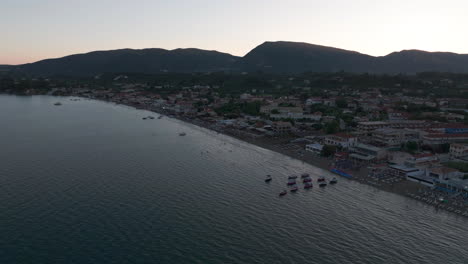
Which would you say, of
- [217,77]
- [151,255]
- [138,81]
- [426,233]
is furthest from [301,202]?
[138,81]

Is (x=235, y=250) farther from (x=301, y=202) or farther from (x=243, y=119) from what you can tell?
(x=243, y=119)

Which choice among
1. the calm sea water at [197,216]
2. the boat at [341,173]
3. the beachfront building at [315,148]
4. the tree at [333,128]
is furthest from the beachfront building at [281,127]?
the boat at [341,173]

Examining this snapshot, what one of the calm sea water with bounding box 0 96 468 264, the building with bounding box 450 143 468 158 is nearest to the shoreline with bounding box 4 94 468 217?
the calm sea water with bounding box 0 96 468 264

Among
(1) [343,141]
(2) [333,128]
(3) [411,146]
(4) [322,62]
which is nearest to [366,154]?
(1) [343,141]

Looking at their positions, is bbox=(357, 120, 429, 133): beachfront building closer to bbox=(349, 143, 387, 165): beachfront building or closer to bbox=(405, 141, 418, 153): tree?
bbox=(405, 141, 418, 153): tree

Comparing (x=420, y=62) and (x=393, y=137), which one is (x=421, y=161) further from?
(x=420, y=62)

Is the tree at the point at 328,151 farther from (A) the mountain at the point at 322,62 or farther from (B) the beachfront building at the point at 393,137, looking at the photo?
(A) the mountain at the point at 322,62
